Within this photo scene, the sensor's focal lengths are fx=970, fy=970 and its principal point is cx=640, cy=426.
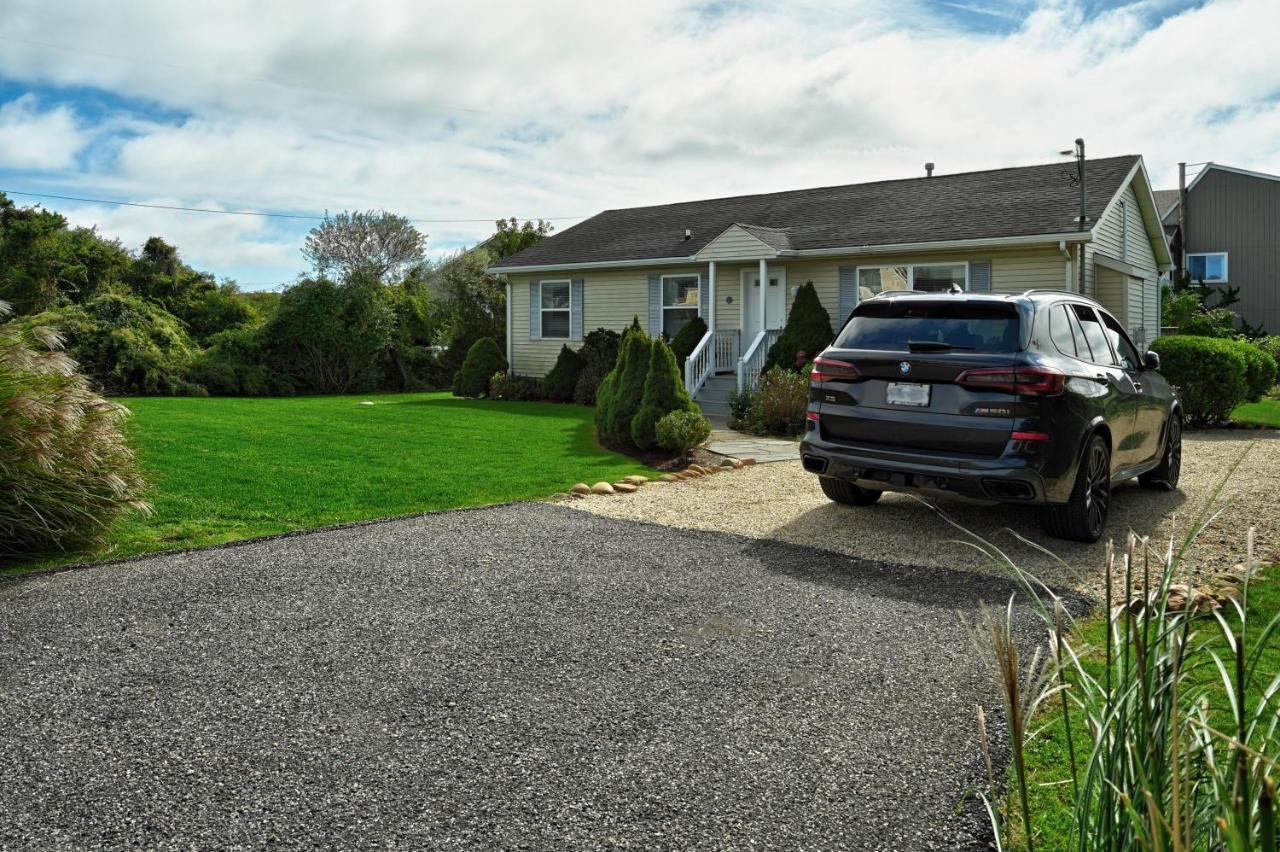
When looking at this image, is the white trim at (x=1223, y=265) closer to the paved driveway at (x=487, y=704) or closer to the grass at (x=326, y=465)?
the grass at (x=326, y=465)

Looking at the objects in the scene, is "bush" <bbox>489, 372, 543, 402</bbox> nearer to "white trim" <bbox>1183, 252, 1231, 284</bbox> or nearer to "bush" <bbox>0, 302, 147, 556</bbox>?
"bush" <bbox>0, 302, 147, 556</bbox>

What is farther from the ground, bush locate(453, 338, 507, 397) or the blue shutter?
the blue shutter

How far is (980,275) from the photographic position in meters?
18.5

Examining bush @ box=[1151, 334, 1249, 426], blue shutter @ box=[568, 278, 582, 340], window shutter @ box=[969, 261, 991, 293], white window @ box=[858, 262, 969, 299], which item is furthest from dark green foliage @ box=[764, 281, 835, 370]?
blue shutter @ box=[568, 278, 582, 340]

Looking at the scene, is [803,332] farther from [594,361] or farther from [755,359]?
[594,361]

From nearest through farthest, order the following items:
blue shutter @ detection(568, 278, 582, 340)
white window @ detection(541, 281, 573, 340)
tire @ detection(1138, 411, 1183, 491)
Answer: tire @ detection(1138, 411, 1183, 491)
blue shutter @ detection(568, 278, 582, 340)
white window @ detection(541, 281, 573, 340)

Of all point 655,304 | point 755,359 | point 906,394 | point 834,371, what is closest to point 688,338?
point 755,359

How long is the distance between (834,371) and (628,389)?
6.07m

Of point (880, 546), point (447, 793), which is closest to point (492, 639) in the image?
point (447, 793)

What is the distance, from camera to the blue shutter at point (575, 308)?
24375 millimetres

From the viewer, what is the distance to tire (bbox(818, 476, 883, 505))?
8.61 metres

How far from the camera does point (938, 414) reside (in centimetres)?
700

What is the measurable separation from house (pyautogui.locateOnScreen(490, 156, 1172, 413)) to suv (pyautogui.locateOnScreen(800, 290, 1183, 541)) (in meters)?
10.5

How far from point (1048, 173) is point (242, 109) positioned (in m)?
17.3
